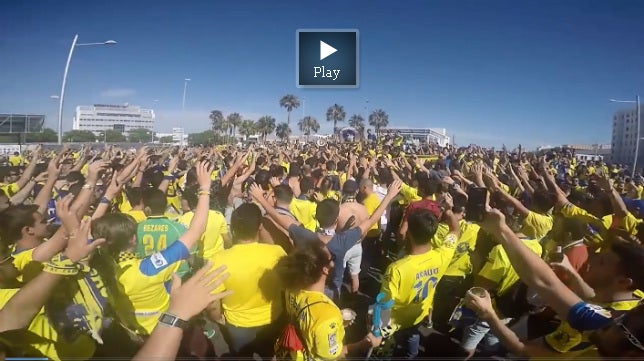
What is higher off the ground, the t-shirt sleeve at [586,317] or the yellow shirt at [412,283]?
the t-shirt sleeve at [586,317]

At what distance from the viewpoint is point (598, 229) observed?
3.44 metres

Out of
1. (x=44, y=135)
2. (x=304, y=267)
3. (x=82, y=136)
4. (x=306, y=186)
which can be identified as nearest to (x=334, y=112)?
(x=306, y=186)

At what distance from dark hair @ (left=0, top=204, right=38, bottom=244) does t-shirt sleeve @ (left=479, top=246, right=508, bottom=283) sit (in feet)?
11.5

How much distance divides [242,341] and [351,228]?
1414mm

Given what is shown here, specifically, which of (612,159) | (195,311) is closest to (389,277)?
(195,311)

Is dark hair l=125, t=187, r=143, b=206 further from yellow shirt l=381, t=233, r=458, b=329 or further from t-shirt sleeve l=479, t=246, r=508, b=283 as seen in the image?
t-shirt sleeve l=479, t=246, r=508, b=283

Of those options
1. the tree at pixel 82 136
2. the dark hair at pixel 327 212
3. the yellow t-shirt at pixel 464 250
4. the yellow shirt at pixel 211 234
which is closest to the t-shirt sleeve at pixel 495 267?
the yellow t-shirt at pixel 464 250

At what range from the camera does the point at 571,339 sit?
1775 millimetres

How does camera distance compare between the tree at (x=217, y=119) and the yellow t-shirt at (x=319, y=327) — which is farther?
the tree at (x=217, y=119)

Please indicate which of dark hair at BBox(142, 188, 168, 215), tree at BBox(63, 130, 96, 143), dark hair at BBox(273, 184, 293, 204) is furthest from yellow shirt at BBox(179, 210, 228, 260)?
tree at BBox(63, 130, 96, 143)

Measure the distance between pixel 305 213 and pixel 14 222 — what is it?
255 centimetres

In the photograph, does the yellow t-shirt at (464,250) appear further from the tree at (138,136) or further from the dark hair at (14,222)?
the tree at (138,136)

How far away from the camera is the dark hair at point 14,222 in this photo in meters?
2.12

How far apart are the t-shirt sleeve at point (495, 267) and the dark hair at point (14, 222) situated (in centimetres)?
351
